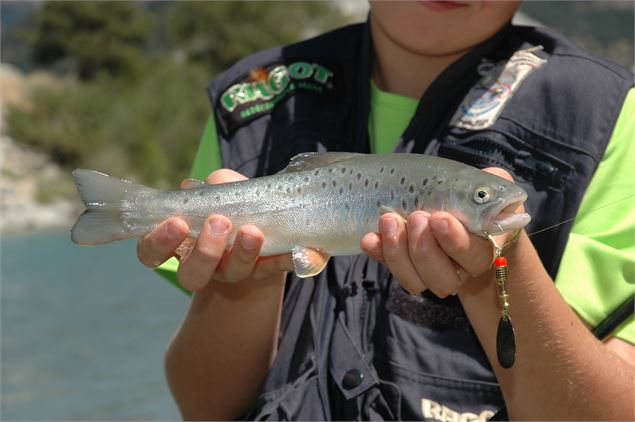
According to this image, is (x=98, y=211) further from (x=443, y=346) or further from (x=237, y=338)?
(x=443, y=346)

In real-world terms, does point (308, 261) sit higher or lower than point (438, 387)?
higher

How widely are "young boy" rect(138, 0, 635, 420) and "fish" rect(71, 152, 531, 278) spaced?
0.27ft

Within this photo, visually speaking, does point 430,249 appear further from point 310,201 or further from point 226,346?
point 226,346

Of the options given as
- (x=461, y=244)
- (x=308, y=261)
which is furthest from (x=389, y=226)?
(x=308, y=261)

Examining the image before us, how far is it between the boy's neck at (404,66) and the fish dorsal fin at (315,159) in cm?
66

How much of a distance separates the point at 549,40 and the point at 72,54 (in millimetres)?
38753

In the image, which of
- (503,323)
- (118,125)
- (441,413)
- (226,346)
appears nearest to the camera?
(503,323)

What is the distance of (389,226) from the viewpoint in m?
1.95

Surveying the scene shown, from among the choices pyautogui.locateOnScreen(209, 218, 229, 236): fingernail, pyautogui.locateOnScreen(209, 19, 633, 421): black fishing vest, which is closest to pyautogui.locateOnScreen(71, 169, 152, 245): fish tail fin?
pyautogui.locateOnScreen(209, 218, 229, 236): fingernail

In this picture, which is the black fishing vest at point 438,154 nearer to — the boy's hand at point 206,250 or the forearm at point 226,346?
the forearm at point 226,346

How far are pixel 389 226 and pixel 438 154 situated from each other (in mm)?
697

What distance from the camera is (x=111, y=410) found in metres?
6.64

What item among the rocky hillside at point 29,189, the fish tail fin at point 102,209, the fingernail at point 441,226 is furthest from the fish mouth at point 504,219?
the rocky hillside at point 29,189

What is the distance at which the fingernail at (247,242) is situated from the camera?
2.13 m
